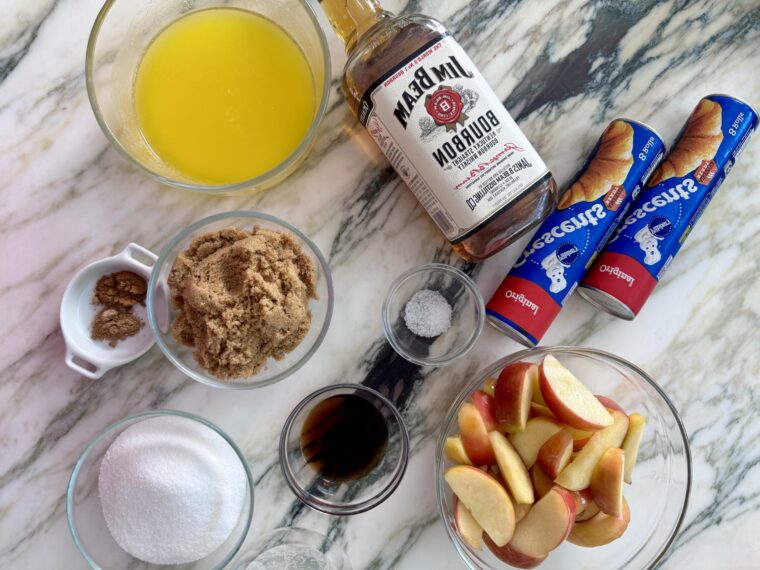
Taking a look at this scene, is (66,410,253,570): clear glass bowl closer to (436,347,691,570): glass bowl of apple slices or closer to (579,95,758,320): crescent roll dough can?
(436,347,691,570): glass bowl of apple slices

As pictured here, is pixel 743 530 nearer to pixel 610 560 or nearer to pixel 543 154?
pixel 610 560

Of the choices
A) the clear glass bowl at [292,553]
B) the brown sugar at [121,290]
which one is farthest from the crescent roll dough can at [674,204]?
the brown sugar at [121,290]

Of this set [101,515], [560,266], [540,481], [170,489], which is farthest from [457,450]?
[101,515]

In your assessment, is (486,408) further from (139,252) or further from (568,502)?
(139,252)

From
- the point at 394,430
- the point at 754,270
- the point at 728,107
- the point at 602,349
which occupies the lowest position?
the point at 394,430

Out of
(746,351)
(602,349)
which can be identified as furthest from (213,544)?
(746,351)

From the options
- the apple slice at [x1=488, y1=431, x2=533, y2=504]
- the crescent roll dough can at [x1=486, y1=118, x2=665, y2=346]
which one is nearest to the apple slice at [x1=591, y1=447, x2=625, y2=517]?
the apple slice at [x1=488, y1=431, x2=533, y2=504]
